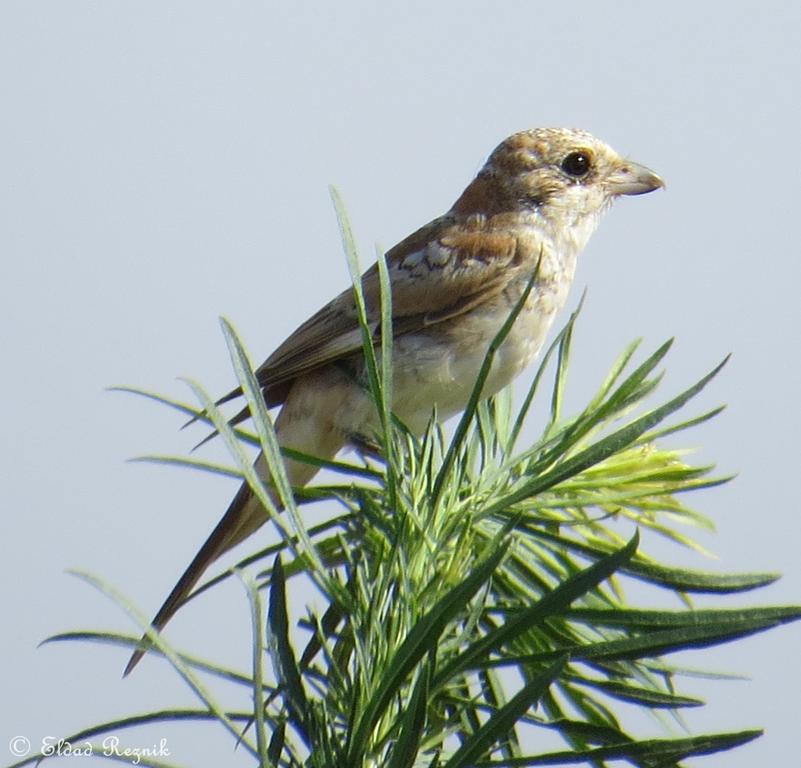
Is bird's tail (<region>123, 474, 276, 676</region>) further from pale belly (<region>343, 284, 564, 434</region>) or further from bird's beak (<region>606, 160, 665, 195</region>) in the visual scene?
bird's beak (<region>606, 160, 665, 195</region>)

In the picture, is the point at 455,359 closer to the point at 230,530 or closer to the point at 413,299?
the point at 413,299

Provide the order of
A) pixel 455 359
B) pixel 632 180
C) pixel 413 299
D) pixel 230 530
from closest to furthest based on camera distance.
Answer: pixel 230 530, pixel 455 359, pixel 413 299, pixel 632 180

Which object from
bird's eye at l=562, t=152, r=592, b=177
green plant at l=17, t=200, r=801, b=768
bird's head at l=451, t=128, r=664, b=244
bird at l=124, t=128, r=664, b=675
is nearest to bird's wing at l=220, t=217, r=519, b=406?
bird at l=124, t=128, r=664, b=675

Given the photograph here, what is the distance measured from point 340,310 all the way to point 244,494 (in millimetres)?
802

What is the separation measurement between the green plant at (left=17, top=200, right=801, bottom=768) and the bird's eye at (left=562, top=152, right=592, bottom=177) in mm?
2947

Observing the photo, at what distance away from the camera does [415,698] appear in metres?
1.14

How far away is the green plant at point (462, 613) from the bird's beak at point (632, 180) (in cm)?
293

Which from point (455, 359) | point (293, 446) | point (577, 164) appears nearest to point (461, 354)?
point (455, 359)

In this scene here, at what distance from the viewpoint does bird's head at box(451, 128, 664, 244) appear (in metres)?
4.71

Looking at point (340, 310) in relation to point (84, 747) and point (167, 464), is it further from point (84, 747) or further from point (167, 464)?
point (84, 747)

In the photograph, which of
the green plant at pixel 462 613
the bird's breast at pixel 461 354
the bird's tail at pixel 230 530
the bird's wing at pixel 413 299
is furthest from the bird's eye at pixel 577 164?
the green plant at pixel 462 613

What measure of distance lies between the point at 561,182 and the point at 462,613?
3.52m

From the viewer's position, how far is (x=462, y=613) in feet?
4.72

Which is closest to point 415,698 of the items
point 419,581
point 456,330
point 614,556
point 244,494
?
point 614,556
